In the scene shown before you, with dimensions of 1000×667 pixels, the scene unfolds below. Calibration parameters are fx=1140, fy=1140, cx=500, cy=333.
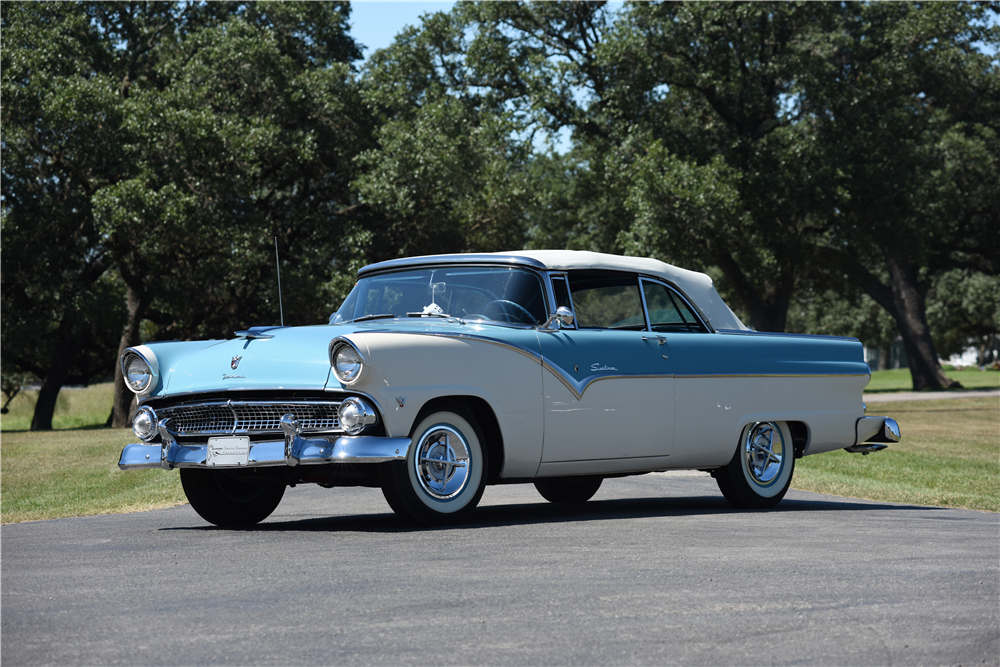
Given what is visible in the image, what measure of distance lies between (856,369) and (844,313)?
57730 millimetres

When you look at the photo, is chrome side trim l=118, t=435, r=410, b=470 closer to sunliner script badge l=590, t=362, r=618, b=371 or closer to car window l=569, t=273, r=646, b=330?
sunliner script badge l=590, t=362, r=618, b=371

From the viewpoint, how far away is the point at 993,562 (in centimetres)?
606

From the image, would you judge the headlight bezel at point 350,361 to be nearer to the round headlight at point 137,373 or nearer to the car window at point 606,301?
the round headlight at point 137,373

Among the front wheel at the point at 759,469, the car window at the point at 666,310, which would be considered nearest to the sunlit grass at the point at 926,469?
the front wheel at the point at 759,469

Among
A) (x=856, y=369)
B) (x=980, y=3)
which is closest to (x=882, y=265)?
(x=980, y=3)

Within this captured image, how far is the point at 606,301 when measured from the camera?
8.51 metres

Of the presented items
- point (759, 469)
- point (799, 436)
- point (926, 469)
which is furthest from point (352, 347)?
point (926, 469)

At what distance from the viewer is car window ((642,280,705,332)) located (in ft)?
28.5

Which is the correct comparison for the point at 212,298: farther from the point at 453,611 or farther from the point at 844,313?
the point at 844,313

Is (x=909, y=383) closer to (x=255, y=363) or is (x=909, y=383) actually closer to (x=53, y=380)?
(x=53, y=380)

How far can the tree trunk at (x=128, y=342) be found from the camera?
28234mm

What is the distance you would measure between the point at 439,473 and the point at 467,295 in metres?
1.43

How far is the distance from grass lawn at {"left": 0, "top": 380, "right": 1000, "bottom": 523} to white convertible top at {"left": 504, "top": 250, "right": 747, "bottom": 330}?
3029 mm

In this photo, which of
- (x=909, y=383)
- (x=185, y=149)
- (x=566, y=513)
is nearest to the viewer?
(x=566, y=513)
